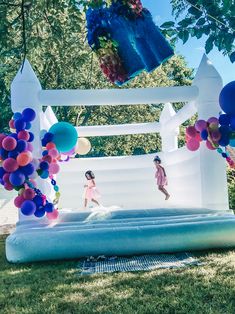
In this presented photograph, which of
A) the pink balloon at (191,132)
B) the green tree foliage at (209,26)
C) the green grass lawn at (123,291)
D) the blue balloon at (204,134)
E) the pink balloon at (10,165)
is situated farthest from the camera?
the pink balloon at (191,132)

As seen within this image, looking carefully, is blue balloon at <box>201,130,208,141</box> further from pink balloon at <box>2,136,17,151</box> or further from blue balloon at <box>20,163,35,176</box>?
pink balloon at <box>2,136,17,151</box>

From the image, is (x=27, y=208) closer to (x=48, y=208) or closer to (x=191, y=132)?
(x=48, y=208)

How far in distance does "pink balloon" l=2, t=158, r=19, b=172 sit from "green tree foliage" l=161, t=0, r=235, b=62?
288cm

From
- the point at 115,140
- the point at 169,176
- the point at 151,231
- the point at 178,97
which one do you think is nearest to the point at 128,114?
the point at 115,140

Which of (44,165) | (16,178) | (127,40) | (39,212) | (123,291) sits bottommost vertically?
(123,291)

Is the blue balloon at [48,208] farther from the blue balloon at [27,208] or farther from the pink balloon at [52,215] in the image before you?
the blue balloon at [27,208]

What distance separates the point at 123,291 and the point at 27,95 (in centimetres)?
360

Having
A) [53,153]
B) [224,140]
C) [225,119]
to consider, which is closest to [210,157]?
[224,140]

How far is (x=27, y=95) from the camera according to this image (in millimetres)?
5941

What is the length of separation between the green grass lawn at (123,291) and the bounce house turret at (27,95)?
2244 millimetres

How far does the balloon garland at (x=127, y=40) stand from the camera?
13.1 ft

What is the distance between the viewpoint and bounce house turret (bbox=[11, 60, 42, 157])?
234 inches

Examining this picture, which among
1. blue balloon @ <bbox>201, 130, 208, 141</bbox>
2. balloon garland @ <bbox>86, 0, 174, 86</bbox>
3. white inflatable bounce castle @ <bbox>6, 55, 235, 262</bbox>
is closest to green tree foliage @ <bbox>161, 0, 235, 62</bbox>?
balloon garland @ <bbox>86, 0, 174, 86</bbox>

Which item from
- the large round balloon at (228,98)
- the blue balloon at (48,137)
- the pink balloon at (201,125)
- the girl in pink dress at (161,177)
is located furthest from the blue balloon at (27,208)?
the girl in pink dress at (161,177)
